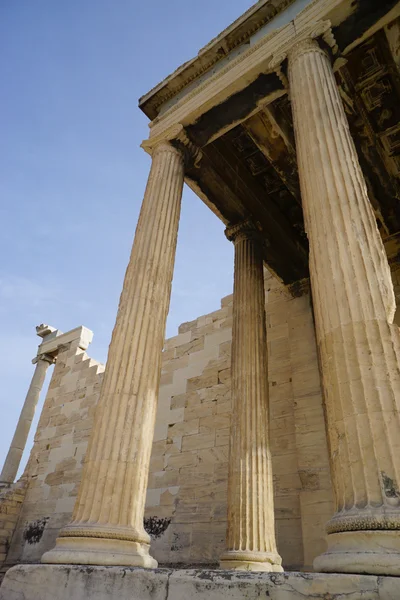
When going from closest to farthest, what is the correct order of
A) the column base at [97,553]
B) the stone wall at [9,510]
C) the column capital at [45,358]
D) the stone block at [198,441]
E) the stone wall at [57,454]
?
the column base at [97,553] → the stone block at [198,441] → the stone wall at [57,454] → the stone wall at [9,510] → the column capital at [45,358]

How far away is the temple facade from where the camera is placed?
474cm

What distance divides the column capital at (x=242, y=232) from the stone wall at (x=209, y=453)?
2349mm

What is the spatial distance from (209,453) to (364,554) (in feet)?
28.7

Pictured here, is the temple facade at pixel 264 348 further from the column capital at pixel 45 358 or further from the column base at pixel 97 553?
the column capital at pixel 45 358

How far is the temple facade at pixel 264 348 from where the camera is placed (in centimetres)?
474

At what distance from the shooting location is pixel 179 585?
13.7ft

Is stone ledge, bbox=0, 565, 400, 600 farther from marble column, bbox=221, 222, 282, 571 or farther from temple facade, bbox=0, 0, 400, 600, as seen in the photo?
marble column, bbox=221, 222, 282, 571

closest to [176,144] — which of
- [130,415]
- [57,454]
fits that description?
[130,415]

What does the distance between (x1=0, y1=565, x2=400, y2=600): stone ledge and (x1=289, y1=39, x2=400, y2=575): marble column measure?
268mm

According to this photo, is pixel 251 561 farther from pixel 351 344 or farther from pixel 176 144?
pixel 176 144

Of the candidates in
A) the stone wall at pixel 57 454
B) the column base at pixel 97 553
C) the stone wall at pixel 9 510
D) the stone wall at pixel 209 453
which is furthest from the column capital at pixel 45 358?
the column base at pixel 97 553

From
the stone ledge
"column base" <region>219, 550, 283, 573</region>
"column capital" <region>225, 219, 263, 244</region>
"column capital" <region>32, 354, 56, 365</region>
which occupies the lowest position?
the stone ledge

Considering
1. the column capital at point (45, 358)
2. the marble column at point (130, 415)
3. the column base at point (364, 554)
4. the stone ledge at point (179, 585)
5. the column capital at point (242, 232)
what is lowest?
the stone ledge at point (179, 585)

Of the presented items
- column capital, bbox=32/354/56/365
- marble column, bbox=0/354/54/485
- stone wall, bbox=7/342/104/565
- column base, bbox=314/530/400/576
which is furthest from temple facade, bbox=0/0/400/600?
column capital, bbox=32/354/56/365
